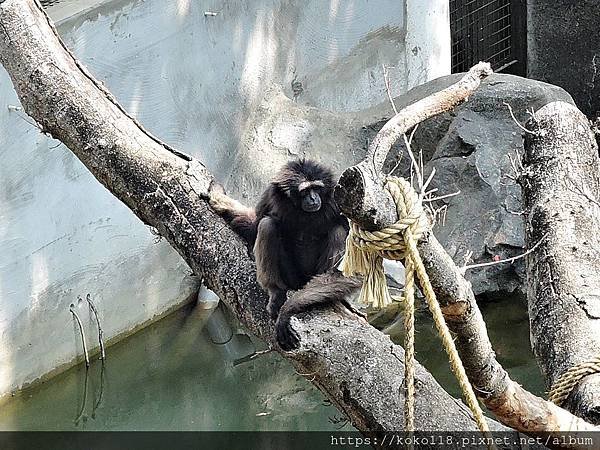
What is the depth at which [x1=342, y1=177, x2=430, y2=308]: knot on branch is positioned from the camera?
2736 mm

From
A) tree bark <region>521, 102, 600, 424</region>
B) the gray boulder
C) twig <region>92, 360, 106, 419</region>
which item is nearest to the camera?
tree bark <region>521, 102, 600, 424</region>

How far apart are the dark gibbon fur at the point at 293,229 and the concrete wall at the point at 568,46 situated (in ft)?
17.9

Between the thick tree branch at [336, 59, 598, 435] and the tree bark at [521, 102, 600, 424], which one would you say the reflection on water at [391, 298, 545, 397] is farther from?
the thick tree branch at [336, 59, 598, 435]

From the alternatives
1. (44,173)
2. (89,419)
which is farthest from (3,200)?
(89,419)

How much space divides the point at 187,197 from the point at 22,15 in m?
1.23

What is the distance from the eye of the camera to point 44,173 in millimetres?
7254

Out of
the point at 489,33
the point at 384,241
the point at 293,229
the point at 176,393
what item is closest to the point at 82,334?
the point at 176,393

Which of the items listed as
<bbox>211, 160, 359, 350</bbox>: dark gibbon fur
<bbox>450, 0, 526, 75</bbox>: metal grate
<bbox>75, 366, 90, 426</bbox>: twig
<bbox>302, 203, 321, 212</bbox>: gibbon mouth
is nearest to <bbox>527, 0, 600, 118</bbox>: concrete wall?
<bbox>450, 0, 526, 75</bbox>: metal grate

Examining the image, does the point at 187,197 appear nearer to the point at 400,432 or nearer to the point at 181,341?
the point at 400,432

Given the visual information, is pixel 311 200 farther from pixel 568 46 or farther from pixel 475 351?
pixel 568 46

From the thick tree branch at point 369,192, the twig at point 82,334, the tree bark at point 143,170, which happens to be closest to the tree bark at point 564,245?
the tree bark at point 143,170

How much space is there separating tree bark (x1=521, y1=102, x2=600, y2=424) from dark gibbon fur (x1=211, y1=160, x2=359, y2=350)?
0.79m

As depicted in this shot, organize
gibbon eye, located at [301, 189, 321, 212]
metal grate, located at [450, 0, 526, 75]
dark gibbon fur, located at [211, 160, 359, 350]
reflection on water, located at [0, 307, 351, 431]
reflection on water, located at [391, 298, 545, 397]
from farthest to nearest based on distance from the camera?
metal grate, located at [450, 0, 526, 75]
reflection on water, located at [391, 298, 545, 397]
reflection on water, located at [0, 307, 351, 431]
gibbon eye, located at [301, 189, 321, 212]
dark gibbon fur, located at [211, 160, 359, 350]

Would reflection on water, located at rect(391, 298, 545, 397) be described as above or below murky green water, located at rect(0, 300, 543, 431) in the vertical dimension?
Result: below
